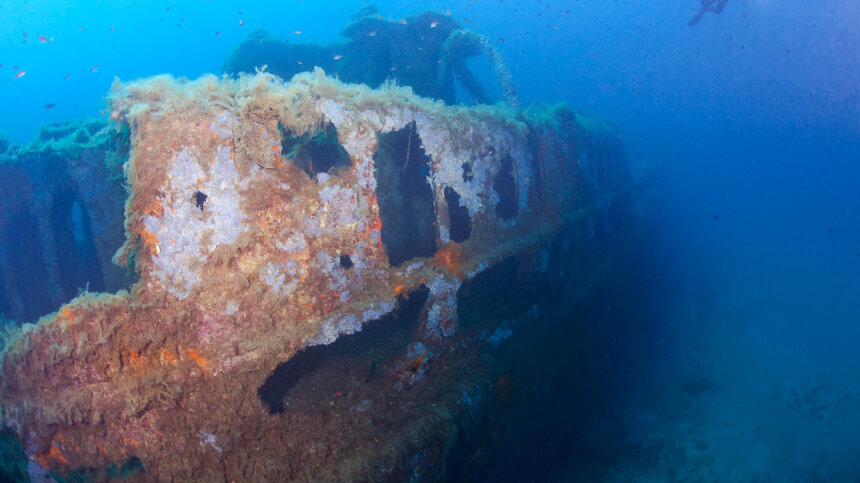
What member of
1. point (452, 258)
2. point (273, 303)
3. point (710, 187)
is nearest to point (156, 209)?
point (273, 303)

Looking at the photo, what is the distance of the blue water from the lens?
6.98 m

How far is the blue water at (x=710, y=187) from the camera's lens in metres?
6.98

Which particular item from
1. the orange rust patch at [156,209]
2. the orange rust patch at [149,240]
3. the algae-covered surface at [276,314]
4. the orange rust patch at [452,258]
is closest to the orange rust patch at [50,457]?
the algae-covered surface at [276,314]

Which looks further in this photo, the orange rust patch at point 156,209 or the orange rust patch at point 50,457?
the orange rust patch at point 156,209

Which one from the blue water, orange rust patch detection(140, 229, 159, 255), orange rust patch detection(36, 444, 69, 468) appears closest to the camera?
orange rust patch detection(36, 444, 69, 468)

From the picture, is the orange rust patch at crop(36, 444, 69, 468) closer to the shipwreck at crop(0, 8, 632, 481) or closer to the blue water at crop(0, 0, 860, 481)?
the shipwreck at crop(0, 8, 632, 481)

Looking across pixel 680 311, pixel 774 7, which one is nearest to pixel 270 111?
pixel 680 311

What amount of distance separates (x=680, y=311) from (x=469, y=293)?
11.2m

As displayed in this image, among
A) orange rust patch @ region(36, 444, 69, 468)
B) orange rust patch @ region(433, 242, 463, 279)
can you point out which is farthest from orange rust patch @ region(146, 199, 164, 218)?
orange rust patch @ region(433, 242, 463, 279)

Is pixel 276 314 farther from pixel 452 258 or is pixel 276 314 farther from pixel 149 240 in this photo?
pixel 452 258

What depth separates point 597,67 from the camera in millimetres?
70125

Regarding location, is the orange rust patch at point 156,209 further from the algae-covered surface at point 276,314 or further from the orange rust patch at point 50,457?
the orange rust patch at point 50,457

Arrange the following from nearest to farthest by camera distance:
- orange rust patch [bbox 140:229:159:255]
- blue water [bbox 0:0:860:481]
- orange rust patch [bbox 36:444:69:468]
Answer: orange rust patch [bbox 36:444:69:468], orange rust patch [bbox 140:229:159:255], blue water [bbox 0:0:860:481]

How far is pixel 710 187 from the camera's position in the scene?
35031 mm
